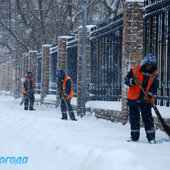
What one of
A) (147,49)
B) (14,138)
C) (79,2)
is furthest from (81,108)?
(79,2)

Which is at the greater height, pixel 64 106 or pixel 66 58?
pixel 66 58

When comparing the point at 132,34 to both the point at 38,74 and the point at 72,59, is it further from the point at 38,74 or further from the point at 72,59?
the point at 38,74

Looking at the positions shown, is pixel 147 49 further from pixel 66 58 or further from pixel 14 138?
pixel 66 58

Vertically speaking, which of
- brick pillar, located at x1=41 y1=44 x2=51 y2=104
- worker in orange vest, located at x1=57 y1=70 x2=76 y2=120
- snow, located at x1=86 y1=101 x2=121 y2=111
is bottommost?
snow, located at x1=86 y1=101 x2=121 y2=111

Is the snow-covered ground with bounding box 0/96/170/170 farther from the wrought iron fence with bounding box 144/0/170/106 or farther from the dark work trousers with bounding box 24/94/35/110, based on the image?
the dark work trousers with bounding box 24/94/35/110

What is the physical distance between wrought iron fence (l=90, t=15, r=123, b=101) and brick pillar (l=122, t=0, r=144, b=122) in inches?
35.8

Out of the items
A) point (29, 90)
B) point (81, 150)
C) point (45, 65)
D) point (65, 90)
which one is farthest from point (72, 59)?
point (81, 150)

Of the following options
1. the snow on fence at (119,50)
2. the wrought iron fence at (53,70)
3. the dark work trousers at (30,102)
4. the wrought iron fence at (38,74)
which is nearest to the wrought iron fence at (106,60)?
the snow on fence at (119,50)

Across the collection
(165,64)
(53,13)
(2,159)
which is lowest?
(2,159)

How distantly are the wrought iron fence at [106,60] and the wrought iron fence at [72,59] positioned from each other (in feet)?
6.60

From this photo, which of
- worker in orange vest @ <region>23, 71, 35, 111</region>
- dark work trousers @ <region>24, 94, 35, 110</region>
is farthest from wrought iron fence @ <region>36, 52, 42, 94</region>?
dark work trousers @ <region>24, 94, 35, 110</region>

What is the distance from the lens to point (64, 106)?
1262 centimetres

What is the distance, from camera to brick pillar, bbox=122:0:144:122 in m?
10.1

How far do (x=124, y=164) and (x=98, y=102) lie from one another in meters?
7.84
